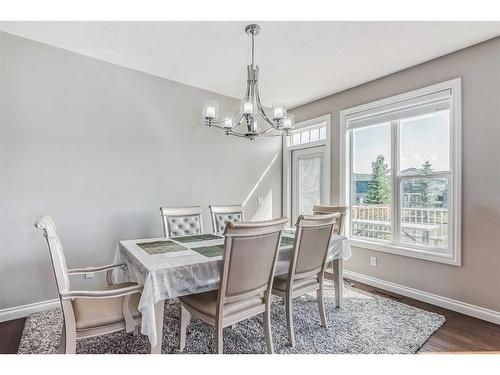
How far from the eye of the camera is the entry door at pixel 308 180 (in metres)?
4.36

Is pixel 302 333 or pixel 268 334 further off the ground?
pixel 268 334

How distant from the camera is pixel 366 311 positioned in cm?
273

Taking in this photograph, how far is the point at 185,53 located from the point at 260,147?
6.82ft

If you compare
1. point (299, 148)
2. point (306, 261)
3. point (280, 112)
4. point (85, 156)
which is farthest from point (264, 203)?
point (85, 156)

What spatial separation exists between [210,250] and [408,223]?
2516 mm

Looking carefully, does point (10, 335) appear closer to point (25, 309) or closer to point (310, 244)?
point (25, 309)

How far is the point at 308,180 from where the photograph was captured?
4.63 meters

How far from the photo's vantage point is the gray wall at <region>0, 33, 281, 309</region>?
2.61 metres

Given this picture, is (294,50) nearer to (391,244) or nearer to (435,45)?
(435,45)

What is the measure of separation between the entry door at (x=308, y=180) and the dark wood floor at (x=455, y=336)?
2.13 m

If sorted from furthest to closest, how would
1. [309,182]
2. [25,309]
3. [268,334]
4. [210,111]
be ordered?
[309,182]
[25,309]
[210,111]
[268,334]

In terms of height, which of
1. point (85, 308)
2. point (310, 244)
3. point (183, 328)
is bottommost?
point (183, 328)

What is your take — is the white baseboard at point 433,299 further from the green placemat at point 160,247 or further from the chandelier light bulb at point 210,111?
the chandelier light bulb at point 210,111
